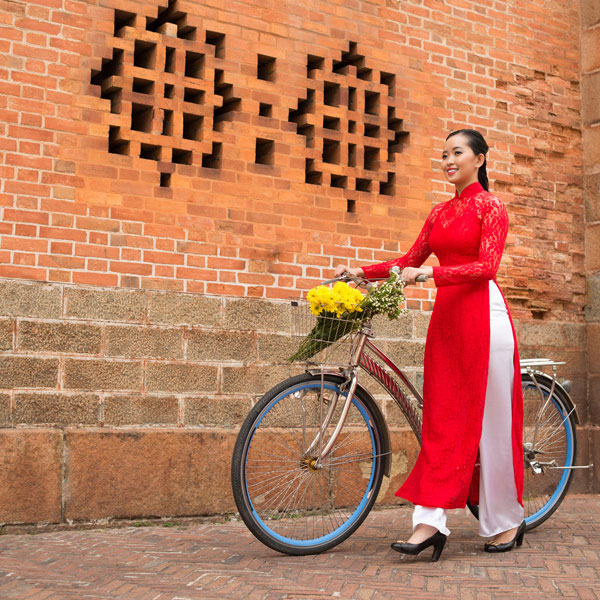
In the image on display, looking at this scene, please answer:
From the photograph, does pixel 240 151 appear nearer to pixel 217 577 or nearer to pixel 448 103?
pixel 448 103

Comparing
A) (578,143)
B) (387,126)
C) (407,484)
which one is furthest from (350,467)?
(578,143)

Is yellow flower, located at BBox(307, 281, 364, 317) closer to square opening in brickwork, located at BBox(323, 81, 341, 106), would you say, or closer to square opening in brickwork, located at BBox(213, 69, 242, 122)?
square opening in brickwork, located at BBox(213, 69, 242, 122)

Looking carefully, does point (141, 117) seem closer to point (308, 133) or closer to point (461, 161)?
point (308, 133)

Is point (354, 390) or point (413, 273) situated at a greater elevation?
point (413, 273)

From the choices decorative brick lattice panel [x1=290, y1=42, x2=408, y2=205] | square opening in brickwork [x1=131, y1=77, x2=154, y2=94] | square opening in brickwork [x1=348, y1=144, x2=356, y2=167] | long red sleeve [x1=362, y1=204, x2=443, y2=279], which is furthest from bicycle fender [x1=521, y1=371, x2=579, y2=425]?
square opening in brickwork [x1=131, y1=77, x2=154, y2=94]

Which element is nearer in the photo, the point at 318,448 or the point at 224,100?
the point at 318,448

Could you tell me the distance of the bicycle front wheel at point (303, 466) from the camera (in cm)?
386

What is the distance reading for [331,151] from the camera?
5.91 meters

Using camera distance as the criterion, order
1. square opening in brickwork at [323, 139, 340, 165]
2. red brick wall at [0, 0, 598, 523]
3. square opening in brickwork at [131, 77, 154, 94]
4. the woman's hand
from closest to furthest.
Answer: the woman's hand → red brick wall at [0, 0, 598, 523] → square opening in brickwork at [131, 77, 154, 94] → square opening in brickwork at [323, 139, 340, 165]

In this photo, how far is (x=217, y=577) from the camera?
3570 mm

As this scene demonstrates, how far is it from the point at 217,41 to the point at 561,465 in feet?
11.2

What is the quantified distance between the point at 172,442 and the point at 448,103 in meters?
3.30

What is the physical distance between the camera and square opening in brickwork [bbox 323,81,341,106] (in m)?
5.92

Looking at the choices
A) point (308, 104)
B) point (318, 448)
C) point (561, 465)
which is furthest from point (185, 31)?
point (561, 465)
